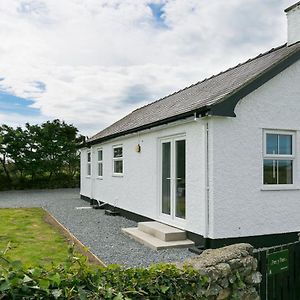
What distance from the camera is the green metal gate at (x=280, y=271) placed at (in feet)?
15.4

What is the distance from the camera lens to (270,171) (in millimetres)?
9453

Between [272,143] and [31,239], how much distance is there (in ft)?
23.3

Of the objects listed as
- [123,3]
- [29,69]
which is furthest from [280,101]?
[29,69]

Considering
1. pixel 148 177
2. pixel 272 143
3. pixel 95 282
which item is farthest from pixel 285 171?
pixel 95 282

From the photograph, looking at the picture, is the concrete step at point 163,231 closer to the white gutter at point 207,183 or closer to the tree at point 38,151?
the white gutter at point 207,183

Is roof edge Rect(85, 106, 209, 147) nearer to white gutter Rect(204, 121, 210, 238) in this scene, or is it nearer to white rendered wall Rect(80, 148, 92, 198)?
white gutter Rect(204, 121, 210, 238)

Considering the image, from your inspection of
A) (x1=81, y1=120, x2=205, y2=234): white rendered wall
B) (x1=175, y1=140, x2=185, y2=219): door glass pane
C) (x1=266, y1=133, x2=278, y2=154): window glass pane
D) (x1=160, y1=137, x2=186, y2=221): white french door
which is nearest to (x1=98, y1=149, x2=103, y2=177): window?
(x1=81, y1=120, x2=205, y2=234): white rendered wall

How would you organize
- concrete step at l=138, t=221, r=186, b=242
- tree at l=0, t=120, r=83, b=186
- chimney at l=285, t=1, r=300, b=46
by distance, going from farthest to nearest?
tree at l=0, t=120, r=83, b=186, chimney at l=285, t=1, r=300, b=46, concrete step at l=138, t=221, r=186, b=242

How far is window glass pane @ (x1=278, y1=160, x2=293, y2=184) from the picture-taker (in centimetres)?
959

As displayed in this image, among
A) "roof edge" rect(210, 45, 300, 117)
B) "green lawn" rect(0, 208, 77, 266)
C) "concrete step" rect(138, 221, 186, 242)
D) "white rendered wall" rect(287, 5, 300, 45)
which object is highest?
"white rendered wall" rect(287, 5, 300, 45)

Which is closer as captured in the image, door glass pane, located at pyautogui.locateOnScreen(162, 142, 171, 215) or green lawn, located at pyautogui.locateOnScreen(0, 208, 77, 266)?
green lawn, located at pyautogui.locateOnScreen(0, 208, 77, 266)

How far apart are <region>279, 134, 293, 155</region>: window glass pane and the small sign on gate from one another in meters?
5.07

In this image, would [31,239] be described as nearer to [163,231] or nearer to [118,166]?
[163,231]

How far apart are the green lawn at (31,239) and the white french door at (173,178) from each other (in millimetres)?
3052
